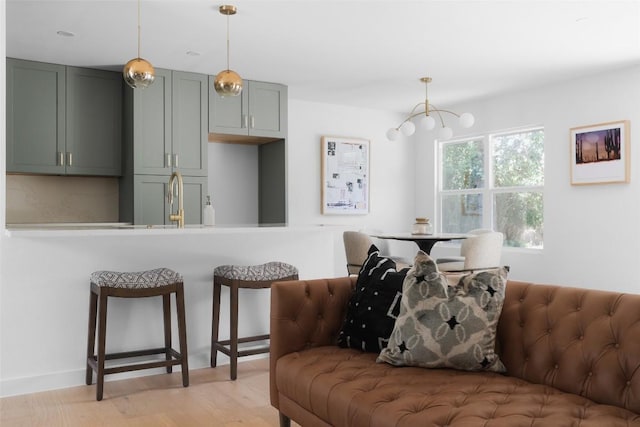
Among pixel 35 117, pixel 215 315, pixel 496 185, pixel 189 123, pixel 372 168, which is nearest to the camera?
pixel 215 315

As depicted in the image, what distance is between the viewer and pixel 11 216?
5.18m

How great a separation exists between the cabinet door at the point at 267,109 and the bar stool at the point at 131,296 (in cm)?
283

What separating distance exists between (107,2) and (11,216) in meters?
2.51

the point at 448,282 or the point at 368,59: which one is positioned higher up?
the point at 368,59

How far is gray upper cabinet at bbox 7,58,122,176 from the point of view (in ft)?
16.0

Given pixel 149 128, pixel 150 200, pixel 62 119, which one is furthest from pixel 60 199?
pixel 149 128

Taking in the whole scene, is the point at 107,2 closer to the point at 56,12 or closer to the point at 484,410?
the point at 56,12

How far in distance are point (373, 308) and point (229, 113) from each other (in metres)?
3.76

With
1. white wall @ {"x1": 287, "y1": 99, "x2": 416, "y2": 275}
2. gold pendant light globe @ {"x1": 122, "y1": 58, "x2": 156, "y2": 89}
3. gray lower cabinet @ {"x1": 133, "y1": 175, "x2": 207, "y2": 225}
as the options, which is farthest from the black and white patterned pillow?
white wall @ {"x1": 287, "y1": 99, "x2": 416, "y2": 275}

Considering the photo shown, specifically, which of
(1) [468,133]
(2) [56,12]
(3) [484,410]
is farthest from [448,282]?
(1) [468,133]

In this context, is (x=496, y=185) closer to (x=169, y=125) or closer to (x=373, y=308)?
(x=169, y=125)

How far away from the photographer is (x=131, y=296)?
3.10 metres

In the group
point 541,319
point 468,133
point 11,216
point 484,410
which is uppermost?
point 468,133

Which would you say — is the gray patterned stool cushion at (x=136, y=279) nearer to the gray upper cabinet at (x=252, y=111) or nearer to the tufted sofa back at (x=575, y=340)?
the tufted sofa back at (x=575, y=340)
